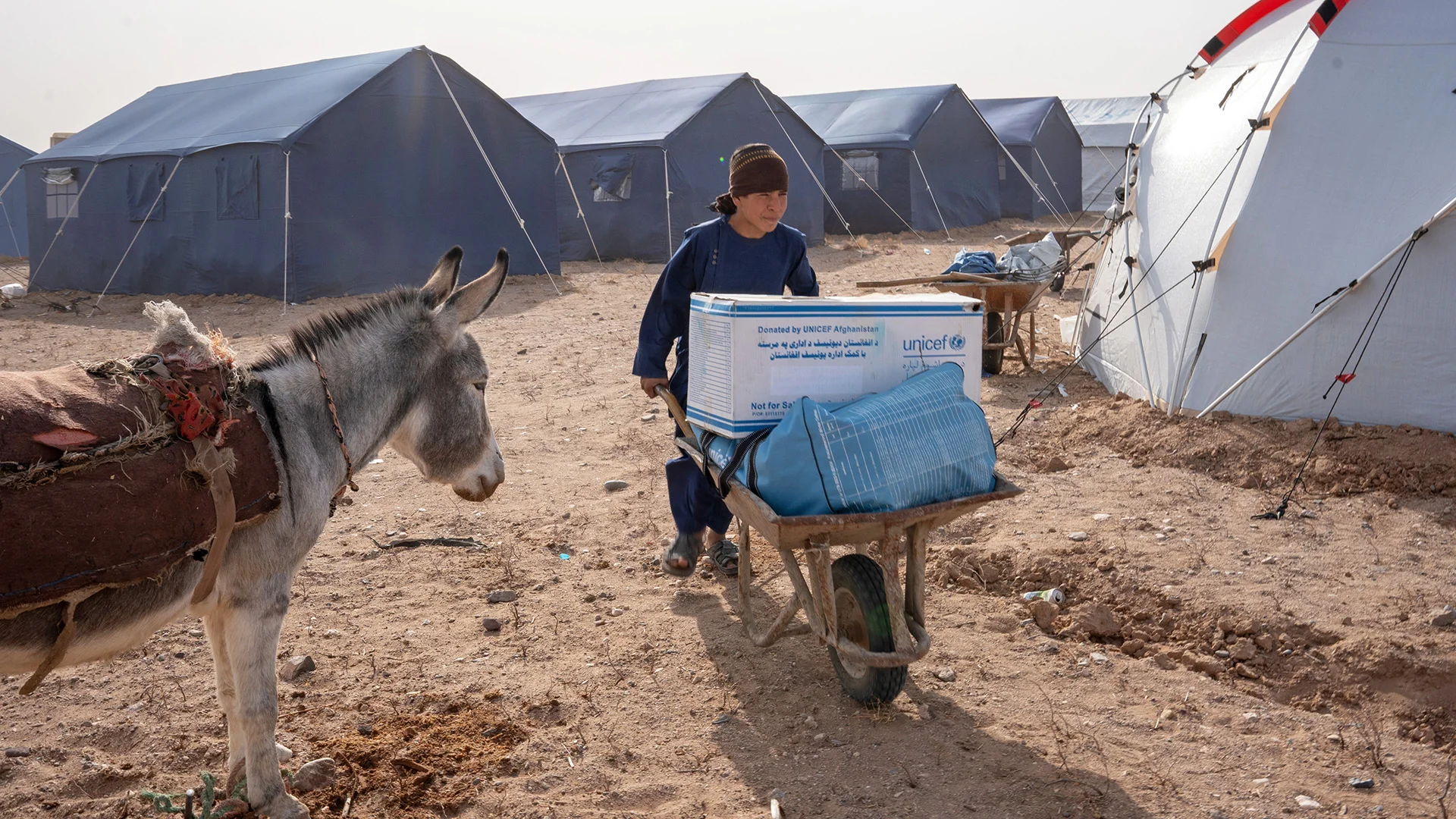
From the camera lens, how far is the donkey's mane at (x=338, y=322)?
322 cm

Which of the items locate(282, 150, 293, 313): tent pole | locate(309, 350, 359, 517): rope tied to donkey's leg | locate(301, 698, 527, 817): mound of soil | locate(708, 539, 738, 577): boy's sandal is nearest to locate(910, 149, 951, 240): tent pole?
locate(282, 150, 293, 313): tent pole

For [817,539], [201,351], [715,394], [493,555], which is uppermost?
[201,351]

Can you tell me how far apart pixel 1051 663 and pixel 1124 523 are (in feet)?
5.54

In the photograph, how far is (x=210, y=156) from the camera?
15.2 m

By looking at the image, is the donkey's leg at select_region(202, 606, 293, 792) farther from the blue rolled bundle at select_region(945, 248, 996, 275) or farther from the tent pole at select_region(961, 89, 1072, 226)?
the tent pole at select_region(961, 89, 1072, 226)

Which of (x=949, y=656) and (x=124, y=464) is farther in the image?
(x=949, y=656)

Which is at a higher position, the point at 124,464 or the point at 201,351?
the point at 201,351

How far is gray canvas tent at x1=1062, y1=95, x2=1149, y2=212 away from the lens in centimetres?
3036

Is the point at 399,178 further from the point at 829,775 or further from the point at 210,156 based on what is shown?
the point at 829,775

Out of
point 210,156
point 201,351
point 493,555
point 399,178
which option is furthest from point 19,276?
point 201,351

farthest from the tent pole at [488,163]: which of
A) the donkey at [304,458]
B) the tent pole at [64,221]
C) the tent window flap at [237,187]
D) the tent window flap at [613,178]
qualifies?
the donkey at [304,458]

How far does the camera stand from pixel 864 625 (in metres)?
3.65

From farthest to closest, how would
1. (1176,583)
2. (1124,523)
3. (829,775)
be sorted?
(1124,523) → (1176,583) → (829,775)

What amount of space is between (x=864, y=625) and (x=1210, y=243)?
5249 mm
